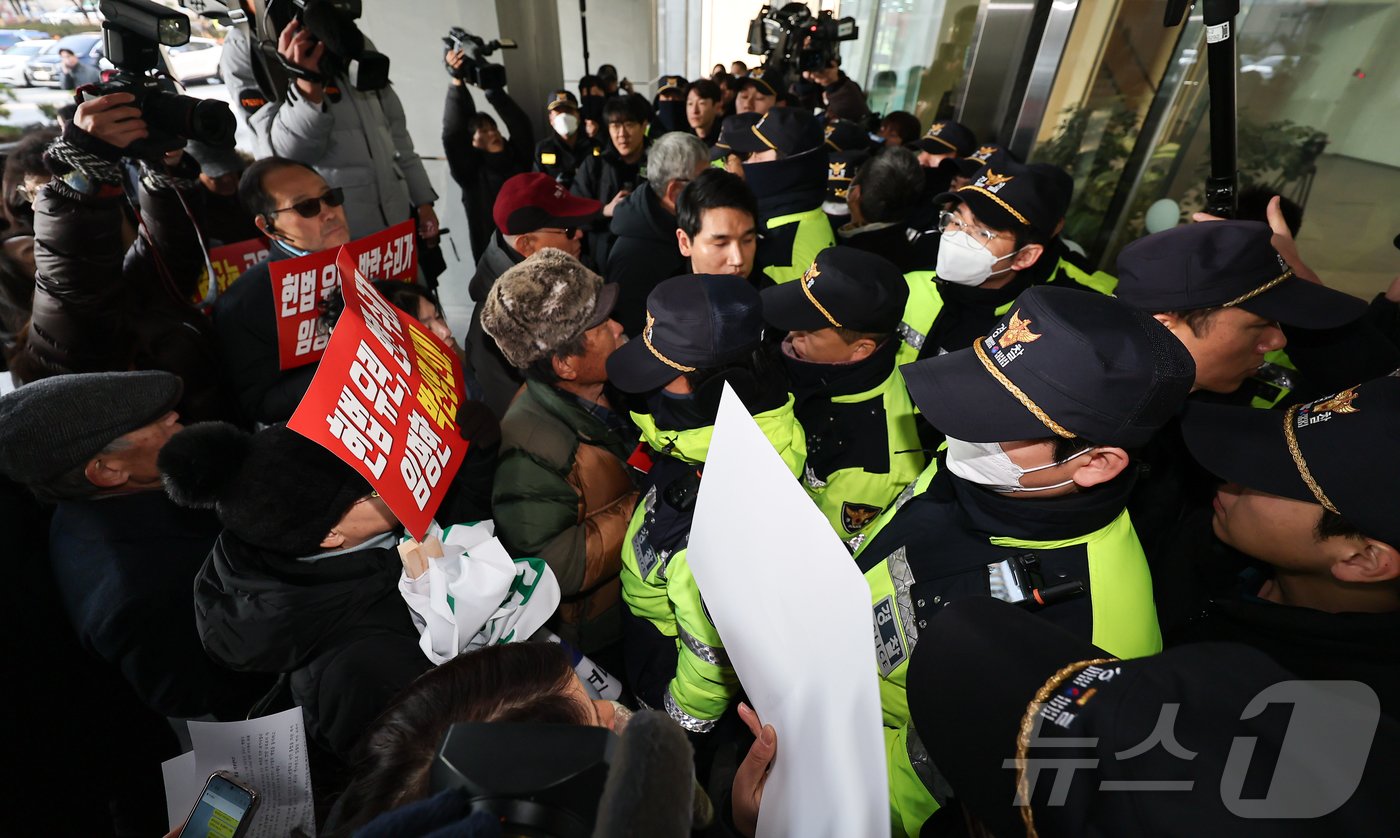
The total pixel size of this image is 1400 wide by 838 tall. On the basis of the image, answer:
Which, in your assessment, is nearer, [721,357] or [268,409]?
[721,357]

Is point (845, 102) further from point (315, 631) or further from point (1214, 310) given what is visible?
point (315, 631)

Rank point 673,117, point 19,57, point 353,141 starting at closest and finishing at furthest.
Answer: point 353,141, point 19,57, point 673,117

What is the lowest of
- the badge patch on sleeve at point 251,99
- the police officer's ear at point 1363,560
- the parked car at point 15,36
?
the police officer's ear at point 1363,560

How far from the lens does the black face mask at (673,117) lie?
7570mm

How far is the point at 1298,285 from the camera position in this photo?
6.04 ft

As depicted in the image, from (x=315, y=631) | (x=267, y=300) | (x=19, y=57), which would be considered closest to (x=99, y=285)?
(x=267, y=300)

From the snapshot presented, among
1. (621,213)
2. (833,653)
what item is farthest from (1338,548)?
(621,213)

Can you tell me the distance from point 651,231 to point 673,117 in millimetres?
5172

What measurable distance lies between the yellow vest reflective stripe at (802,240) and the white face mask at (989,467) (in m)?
2.00

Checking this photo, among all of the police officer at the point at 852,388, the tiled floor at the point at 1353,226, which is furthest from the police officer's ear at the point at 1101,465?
the tiled floor at the point at 1353,226

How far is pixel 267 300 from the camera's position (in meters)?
2.43

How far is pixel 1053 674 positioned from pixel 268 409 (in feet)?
9.11

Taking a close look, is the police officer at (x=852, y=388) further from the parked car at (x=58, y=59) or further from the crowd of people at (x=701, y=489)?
the parked car at (x=58, y=59)

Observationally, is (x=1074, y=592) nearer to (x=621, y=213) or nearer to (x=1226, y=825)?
(x=1226, y=825)
